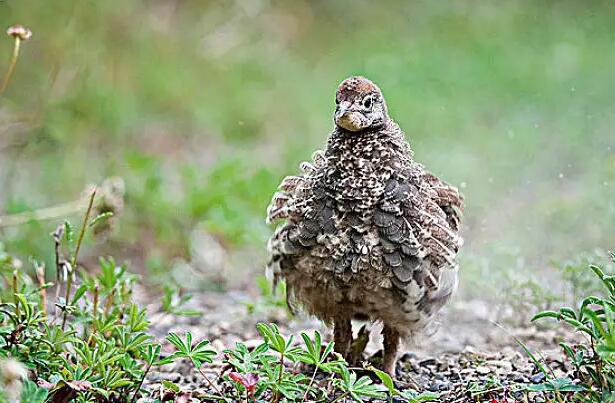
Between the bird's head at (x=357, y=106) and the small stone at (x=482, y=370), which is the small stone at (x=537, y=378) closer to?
the small stone at (x=482, y=370)

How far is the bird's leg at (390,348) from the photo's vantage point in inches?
91.4

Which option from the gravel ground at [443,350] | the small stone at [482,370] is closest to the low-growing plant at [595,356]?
the gravel ground at [443,350]

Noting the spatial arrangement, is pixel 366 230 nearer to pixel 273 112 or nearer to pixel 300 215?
pixel 300 215

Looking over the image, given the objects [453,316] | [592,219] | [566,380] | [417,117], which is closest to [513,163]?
[417,117]

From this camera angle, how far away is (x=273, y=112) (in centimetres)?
541

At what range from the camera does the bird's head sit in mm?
2105

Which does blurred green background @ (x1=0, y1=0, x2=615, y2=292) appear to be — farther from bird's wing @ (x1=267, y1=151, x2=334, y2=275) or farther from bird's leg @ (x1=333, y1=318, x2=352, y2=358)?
bird's wing @ (x1=267, y1=151, x2=334, y2=275)

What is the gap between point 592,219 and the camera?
3.22 metres

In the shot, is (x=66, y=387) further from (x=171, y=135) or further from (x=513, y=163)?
(x=171, y=135)

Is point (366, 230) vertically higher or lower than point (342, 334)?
higher

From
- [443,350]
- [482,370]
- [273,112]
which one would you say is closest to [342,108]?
[482,370]

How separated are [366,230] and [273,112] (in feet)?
11.0

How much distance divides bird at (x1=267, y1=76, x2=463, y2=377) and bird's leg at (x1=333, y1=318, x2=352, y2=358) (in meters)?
0.04

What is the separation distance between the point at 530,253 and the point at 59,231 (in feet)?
5.83
